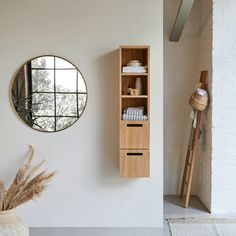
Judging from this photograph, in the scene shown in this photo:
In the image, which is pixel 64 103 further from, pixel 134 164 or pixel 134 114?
pixel 134 164

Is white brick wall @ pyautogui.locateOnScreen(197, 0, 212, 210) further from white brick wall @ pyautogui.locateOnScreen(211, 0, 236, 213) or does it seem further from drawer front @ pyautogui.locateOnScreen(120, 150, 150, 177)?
drawer front @ pyautogui.locateOnScreen(120, 150, 150, 177)

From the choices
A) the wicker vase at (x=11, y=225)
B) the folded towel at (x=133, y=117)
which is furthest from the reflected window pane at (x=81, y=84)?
the wicker vase at (x=11, y=225)

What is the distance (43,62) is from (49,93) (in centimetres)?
33

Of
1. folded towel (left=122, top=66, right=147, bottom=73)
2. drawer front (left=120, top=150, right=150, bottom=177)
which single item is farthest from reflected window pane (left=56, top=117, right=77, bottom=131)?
folded towel (left=122, top=66, right=147, bottom=73)

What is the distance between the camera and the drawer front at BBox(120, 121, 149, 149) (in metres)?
3.33

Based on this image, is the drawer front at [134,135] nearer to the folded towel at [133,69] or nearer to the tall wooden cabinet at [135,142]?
the tall wooden cabinet at [135,142]

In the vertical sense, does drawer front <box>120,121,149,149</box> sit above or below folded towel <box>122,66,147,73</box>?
below

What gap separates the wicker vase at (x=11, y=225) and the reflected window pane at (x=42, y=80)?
1.27 metres

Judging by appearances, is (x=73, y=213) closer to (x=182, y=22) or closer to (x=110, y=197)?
(x=110, y=197)

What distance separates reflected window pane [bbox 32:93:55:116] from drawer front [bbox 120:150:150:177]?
2.96ft

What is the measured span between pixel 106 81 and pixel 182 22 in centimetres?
138

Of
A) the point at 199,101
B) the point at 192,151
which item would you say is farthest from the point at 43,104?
the point at 192,151

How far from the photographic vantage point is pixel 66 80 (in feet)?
11.5

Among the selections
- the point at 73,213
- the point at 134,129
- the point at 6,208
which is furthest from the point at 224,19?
the point at 6,208
